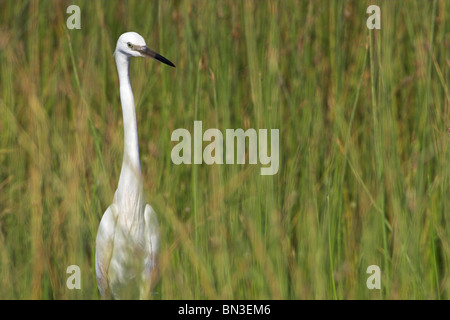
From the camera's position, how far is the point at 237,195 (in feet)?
6.56

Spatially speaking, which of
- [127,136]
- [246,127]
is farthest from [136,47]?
[246,127]

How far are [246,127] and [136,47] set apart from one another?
1.45 ft

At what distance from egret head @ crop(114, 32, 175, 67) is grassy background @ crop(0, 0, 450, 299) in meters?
0.11

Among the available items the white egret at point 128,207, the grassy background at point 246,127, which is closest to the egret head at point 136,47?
the white egret at point 128,207

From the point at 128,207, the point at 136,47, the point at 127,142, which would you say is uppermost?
the point at 136,47

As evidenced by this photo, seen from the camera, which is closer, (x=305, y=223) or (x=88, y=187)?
(x=305, y=223)

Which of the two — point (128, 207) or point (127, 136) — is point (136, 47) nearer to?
point (127, 136)

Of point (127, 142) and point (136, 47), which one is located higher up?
point (136, 47)

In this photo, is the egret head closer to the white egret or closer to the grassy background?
the white egret

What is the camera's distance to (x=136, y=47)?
2.13 m

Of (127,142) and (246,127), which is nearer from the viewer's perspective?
(127,142)
